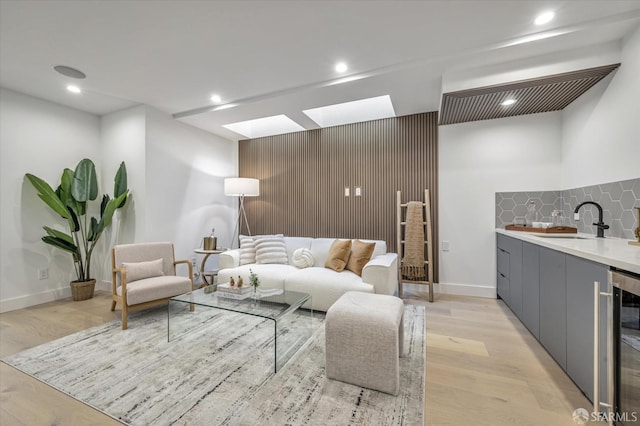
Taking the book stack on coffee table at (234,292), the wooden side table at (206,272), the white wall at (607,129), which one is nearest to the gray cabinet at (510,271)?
the white wall at (607,129)

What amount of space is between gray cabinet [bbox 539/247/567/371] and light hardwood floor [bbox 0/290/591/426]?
19cm

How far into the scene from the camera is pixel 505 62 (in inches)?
95.1

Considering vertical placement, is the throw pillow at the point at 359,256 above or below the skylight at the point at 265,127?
below

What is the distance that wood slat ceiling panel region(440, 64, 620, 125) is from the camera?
228 centimetres

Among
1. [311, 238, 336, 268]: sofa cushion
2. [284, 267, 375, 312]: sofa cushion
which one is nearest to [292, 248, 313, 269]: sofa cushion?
[311, 238, 336, 268]: sofa cushion

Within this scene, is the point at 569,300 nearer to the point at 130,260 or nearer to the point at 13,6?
the point at 130,260

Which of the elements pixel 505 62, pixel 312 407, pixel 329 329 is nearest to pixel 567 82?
pixel 505 62

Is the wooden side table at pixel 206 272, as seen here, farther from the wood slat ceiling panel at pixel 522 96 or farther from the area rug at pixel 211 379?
the wood slat ceiling panel at pixel 522 96

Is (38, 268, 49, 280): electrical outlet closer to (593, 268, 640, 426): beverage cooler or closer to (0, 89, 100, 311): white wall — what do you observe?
(0, 89, 100, 311): white wall

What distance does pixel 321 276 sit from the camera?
9.80 ft

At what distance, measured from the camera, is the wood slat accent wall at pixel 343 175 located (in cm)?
368

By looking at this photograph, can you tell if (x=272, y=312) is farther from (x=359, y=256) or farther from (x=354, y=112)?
(x=354, y=112)

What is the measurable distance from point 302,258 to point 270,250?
51cm

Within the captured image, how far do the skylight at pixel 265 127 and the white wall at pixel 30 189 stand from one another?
2184 millimetres
